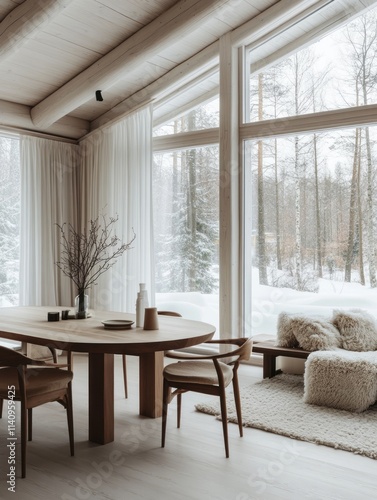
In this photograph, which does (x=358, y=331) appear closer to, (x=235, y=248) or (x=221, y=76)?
(x=235, y=248)

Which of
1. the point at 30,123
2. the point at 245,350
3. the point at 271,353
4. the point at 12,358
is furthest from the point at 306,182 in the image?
the point at 12,358

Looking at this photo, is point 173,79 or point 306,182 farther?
point 173,79

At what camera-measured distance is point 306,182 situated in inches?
179

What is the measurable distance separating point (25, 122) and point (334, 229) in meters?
3.22

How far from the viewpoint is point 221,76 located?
189 inches

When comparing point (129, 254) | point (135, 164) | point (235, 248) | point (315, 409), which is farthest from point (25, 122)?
point (315, 409)

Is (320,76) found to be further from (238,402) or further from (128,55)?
(238,402)

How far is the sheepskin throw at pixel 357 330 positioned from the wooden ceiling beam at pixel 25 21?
3.12m

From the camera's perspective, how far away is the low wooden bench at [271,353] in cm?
403

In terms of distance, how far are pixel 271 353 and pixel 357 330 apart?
698mm

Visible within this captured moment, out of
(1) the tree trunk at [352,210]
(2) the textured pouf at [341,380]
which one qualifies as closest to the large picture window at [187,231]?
(1) the tree trunk at [352,210]

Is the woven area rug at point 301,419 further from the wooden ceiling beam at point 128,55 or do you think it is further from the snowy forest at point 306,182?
the wooden ceiling beam at point 128,55

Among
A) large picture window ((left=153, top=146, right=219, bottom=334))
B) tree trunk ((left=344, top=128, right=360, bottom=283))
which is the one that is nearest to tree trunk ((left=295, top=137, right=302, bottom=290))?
tree trunk ((left=344, top=128, right=360, bottom=283))

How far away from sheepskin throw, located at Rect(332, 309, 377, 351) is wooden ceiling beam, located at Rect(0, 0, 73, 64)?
3.12 metres
